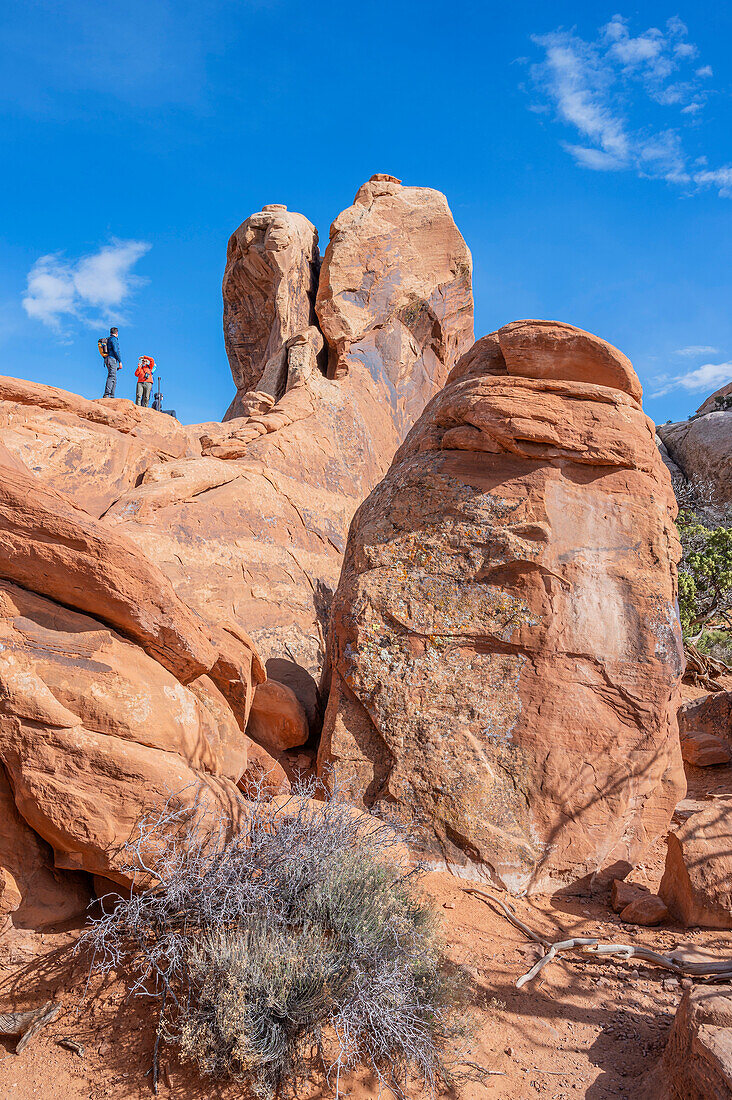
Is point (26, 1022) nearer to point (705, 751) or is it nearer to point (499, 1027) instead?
point (499, 1027)

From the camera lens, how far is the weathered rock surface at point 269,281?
570 inches

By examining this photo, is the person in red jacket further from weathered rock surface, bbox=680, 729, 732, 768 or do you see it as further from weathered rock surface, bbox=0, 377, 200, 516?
weathered rock surface, bbox=680, 729, 732, 768

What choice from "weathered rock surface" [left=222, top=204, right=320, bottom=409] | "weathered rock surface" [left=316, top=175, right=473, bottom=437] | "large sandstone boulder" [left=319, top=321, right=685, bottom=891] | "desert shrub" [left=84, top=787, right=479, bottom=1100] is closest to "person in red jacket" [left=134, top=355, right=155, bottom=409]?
"weathered rock surface" [left=222, top=204, right=320, bottom=409]

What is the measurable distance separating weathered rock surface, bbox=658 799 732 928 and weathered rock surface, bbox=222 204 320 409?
11.2 metres

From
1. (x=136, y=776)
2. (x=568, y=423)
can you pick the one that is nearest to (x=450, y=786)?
(x=136, y=776)

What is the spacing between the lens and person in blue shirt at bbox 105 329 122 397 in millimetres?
15125

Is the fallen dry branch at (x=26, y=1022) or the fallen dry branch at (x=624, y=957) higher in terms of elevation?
the fallen dry branch at (x=624, y=957)

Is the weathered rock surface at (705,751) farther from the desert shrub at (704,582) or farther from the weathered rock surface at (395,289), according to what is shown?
the weathered rock surface at (395,289)

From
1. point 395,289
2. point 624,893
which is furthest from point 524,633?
point 395,289

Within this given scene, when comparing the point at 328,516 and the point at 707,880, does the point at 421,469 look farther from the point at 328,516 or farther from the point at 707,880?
the point at 328,516

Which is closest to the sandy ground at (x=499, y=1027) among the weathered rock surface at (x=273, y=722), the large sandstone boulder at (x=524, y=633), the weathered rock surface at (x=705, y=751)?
the large sandstone boulder at (x=524, y=633)

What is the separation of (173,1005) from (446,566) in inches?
142

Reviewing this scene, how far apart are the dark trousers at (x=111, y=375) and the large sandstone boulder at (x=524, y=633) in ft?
36.4

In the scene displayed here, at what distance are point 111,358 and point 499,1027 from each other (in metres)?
15.0
